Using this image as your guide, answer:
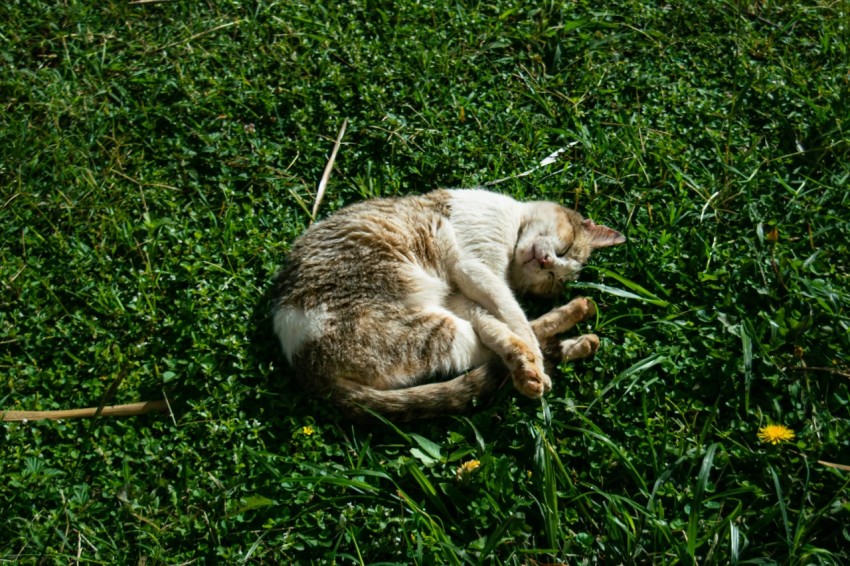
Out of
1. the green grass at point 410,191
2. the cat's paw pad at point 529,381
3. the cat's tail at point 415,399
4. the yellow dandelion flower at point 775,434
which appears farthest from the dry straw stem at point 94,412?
the yellow dandelion flower at point 775,434

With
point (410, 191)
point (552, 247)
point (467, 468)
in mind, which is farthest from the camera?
point (410, 191)

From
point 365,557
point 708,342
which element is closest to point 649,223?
point 708,342

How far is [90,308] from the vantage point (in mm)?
3689

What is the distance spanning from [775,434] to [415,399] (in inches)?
62.7

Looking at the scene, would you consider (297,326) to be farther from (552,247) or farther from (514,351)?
(552,247)

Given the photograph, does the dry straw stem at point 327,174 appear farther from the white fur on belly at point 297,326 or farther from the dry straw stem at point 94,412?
the dry straw stem at point 94,412

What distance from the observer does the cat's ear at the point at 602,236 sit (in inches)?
151

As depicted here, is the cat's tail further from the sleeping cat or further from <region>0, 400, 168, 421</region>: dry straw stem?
<region>0, 400, 168, 421</region>: dry straw stem

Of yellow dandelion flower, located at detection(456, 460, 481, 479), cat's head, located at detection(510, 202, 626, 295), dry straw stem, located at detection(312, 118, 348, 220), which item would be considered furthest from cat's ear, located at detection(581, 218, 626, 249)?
dry straw stem, located at detection(312, 118, 348, 220)

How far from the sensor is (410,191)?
4.28 m

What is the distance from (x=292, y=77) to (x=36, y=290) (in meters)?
2.07

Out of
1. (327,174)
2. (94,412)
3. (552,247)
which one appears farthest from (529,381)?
(94,412)

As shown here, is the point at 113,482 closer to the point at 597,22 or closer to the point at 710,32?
the point at 597,22

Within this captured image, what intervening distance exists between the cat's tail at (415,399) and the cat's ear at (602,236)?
1.13 m
